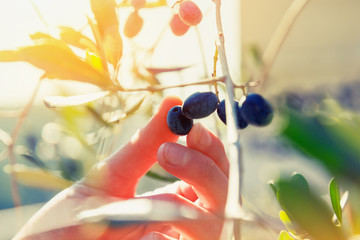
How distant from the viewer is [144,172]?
0.86 metres

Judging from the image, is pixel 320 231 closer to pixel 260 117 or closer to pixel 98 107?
pixel 260 117

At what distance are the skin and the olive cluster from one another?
4 centimetres

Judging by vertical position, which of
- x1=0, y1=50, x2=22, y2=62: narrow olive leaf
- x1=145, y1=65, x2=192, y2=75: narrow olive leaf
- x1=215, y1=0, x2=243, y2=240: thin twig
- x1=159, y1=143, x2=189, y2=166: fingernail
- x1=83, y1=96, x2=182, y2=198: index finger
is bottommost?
x1=83, y1=96, x2=182, y2=198: index finger

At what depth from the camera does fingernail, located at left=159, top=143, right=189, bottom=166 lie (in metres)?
0.60

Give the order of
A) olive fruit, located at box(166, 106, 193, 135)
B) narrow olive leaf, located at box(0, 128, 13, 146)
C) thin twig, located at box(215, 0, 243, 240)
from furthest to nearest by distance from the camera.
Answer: narrow olive leaf, located at box(0, 128, 13, 146) < olive fruit, located at box(166, 106, 193, 135) < thin twig, located at box(215, 0, 243, 240)

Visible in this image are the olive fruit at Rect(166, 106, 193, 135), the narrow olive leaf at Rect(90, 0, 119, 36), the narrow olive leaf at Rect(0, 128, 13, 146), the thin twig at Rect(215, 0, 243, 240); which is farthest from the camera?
the narrow olive leaf at Rect(0, 128, 13, 146)

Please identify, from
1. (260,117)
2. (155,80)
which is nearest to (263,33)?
(155,80)

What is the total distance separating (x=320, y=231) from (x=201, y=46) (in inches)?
18.1

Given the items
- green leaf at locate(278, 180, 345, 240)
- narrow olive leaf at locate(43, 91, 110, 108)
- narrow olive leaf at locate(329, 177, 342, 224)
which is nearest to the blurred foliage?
green leaf at locate(278, 180, 345, 240)

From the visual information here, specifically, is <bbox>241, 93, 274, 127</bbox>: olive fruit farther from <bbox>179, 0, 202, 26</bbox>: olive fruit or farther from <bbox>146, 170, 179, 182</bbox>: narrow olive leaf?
<bbox>146, 170, 179, 182</bbox>: narrow olive leaf

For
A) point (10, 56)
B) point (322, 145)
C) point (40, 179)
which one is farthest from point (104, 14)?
point (40, 179)

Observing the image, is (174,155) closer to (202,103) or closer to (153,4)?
(202,103)

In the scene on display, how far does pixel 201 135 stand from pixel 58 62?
0.94ft

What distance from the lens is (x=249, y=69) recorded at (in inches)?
39.4
